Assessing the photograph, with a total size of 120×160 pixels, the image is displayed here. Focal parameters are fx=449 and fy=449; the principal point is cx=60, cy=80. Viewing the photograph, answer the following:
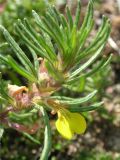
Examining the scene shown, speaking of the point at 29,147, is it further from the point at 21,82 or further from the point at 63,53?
the point at 63,53

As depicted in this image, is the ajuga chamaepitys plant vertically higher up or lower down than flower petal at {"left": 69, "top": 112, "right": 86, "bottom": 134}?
higher up

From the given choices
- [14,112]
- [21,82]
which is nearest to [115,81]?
[21,82]

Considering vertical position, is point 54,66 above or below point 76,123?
above

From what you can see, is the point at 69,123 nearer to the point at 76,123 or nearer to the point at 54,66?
the point at 76,123

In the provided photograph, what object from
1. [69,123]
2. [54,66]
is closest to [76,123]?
[69,123]

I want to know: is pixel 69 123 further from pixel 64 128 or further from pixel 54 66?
pixel 54 66
